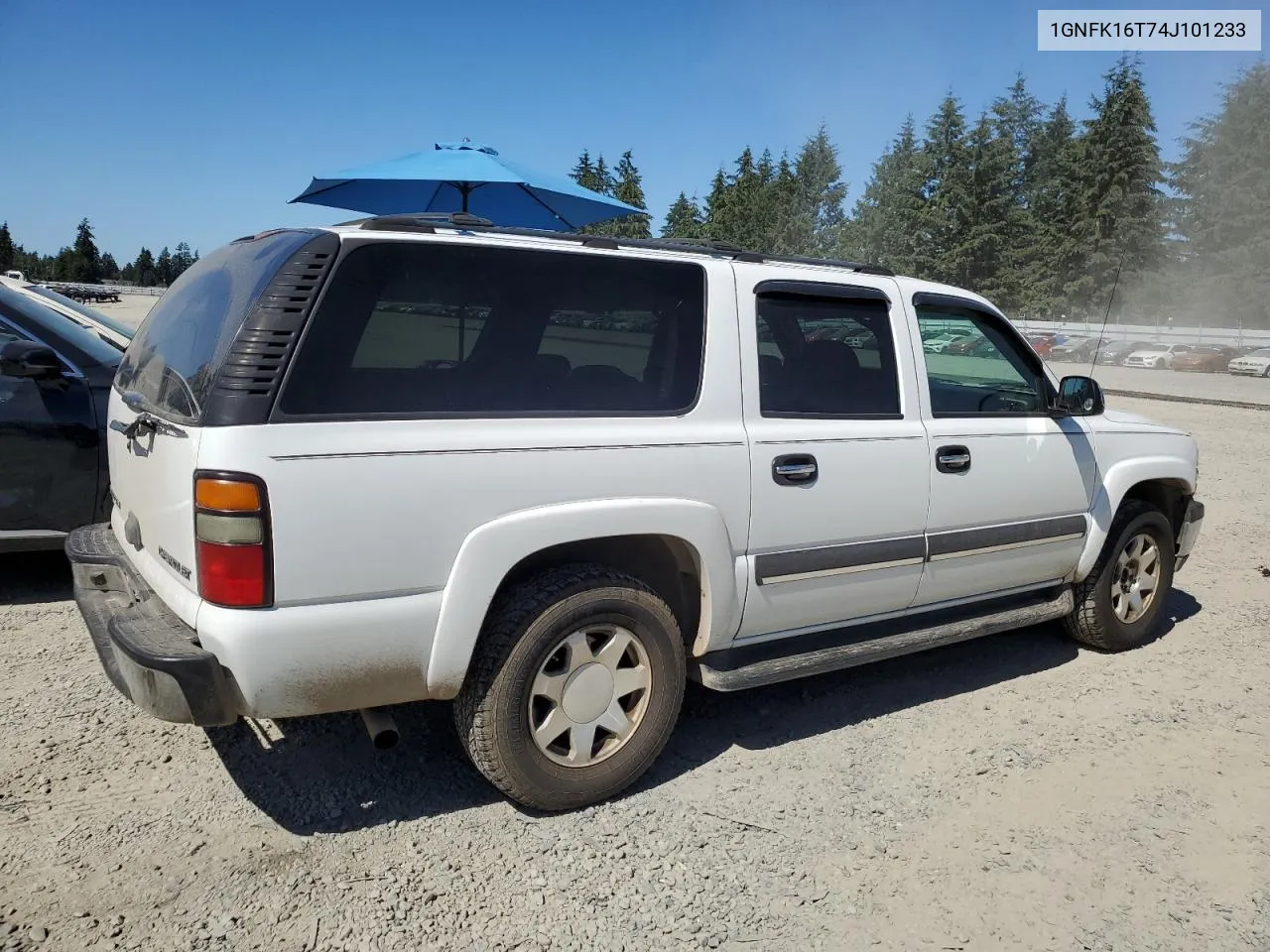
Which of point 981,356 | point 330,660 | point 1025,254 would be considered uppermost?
point 1025,254

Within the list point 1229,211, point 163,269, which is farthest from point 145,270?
point 1229,211

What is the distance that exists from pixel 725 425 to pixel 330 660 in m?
1.47

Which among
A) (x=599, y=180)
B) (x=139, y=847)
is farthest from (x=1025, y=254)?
(x=139, y=847)

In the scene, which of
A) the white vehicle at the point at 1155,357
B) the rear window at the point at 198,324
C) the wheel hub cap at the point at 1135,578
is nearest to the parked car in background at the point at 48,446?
the rear window at the point at 198,324

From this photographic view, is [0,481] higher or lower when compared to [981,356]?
lower

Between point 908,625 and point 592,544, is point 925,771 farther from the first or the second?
point 592,544

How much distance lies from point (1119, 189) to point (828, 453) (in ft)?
66.8

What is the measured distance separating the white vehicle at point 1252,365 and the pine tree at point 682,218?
43.7 m

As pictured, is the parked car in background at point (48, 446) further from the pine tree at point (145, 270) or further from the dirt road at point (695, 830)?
the pine tree at point (145, 270)

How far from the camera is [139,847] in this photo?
9.04ft

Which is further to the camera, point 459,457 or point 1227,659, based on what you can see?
point 1227,659

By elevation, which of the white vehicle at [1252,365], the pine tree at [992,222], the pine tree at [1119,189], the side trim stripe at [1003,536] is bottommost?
the side trim stripe at [1003,536]

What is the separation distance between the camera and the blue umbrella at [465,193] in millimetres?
8031

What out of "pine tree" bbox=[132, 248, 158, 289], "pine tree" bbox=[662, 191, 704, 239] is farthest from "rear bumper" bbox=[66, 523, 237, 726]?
"pine tree" bbox=[132, 248, 158, 289]
